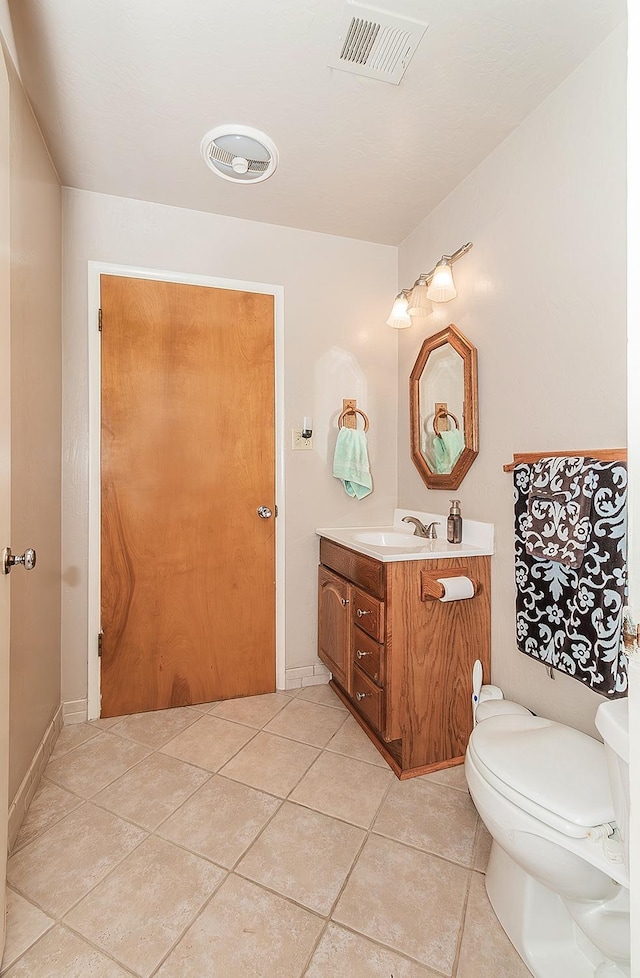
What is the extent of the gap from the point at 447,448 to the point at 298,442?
2.56 ft

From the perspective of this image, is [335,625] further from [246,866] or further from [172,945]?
[172,945]

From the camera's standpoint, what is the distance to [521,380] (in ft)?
5.82

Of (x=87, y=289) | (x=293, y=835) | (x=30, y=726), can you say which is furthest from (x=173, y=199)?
(x=293, y=835)

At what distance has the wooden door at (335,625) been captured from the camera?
2.18 meters

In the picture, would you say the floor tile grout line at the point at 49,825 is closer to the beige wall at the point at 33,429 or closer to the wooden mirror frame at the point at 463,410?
the beige wall at the point at 33,429

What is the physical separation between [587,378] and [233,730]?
6.54 feet

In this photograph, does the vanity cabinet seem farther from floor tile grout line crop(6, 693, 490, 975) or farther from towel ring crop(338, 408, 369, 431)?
towel ring crop(338, 408, 369, 431)

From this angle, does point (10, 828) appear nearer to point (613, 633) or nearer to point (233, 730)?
point (233, 730)

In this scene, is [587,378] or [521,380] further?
[521,380]

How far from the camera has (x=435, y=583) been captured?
5.92 feet

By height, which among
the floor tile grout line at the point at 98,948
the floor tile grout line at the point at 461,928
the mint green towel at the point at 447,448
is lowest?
the floor tile grout line at the point at 98,948

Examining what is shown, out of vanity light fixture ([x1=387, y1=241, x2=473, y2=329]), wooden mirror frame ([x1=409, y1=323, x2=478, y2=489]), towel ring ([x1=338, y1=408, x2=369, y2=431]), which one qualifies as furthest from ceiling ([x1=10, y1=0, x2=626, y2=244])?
towel ring ([x1=338, y1=408, x2=369, y2=431])

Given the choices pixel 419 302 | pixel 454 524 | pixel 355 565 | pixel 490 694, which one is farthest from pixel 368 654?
pixel 419 302

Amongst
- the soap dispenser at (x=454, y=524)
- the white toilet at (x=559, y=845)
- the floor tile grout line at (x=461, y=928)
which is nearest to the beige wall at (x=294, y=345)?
the soap dispenser at (x=454, y=524)
